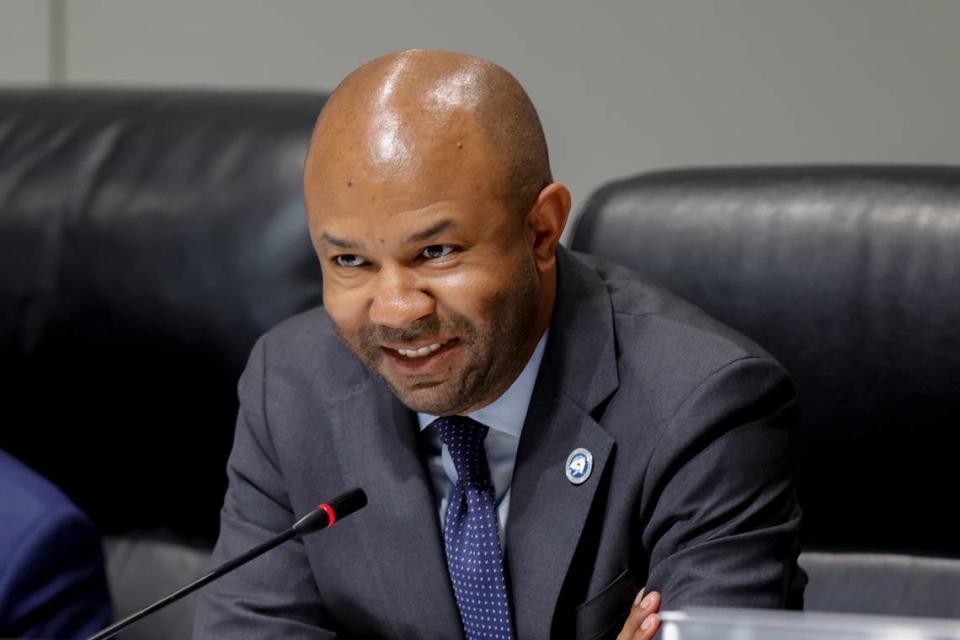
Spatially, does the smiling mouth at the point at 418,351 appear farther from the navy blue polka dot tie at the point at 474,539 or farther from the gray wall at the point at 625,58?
the gray wall at the point at 625,58

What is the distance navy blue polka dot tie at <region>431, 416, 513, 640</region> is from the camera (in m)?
1.51

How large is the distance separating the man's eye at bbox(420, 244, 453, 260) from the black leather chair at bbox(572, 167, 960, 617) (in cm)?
46

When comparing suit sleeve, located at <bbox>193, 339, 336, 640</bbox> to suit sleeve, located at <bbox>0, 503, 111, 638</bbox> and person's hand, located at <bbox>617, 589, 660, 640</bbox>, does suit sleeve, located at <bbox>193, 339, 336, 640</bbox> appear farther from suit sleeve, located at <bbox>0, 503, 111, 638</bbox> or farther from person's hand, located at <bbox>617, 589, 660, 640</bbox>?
person's hand, located at <bbox>617, 589, 660, 640</bbox>

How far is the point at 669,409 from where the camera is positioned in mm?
1462

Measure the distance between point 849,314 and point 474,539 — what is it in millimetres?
505

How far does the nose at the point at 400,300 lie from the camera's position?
4.48 feet

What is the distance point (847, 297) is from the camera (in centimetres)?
170

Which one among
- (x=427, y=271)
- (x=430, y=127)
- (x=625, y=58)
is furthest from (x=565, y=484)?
(x=625, y=58)

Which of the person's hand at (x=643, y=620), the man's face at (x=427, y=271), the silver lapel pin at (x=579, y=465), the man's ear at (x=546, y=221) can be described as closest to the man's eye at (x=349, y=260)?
the man's face at (x=427, y=271)

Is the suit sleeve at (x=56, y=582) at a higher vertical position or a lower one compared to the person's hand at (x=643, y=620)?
lower

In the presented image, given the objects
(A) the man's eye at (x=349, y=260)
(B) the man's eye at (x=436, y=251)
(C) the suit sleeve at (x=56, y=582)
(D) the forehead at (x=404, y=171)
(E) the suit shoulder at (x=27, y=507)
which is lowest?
(C) the suit sleeve at (x=56, y=582)

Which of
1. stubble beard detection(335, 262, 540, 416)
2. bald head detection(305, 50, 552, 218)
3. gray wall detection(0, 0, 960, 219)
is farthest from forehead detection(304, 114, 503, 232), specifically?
gray wall detection(0, 0, 960, 219)

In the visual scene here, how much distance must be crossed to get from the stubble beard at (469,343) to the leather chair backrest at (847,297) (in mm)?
360

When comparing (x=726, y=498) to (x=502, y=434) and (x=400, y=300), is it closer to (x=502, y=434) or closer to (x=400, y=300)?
(x=502, y=434)
